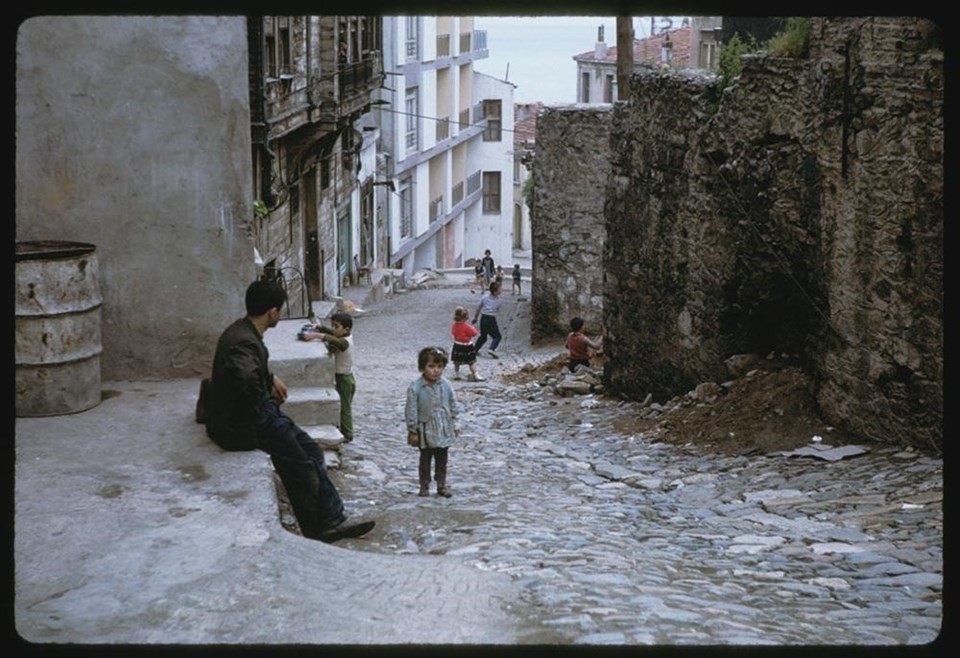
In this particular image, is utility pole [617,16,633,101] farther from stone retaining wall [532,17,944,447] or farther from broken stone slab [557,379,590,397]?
broken stone slab [557,379,590,397]

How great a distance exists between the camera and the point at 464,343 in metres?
16.6

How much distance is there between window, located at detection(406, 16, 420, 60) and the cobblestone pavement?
27.8 m

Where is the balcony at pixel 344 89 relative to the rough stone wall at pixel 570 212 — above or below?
above

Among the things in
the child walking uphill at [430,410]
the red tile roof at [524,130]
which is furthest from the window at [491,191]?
the child walking uphill at [430,410]

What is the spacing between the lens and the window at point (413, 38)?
38.3 meters

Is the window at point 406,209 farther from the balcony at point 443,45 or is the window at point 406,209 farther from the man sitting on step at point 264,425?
the man sitting on step at point 264,425

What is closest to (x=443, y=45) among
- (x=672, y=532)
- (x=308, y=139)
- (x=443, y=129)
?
(x=443, y=129)

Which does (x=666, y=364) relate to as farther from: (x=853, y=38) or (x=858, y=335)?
(x=853, y=38)

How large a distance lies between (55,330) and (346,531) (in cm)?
228

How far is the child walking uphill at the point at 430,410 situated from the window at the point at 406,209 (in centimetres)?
3150

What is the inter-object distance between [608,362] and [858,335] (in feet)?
17.9

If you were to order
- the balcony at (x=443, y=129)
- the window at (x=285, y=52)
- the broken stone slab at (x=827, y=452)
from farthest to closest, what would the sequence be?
the balcony at (x=443, y=129)
the window at (x=285, y=52)
the broken stone slab at (x=827, y=452)

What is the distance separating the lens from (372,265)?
3497cm

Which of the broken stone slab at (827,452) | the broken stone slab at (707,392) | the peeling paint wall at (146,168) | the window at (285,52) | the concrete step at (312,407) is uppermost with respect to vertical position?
the window at (285,52)
